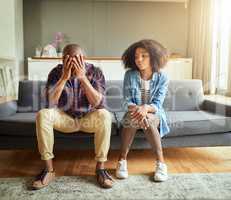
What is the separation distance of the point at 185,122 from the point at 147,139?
35cm

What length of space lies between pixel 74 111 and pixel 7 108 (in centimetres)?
66

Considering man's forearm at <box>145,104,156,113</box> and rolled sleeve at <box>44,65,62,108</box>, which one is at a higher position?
rolled sleeve at <box>44,65,62,108</box>

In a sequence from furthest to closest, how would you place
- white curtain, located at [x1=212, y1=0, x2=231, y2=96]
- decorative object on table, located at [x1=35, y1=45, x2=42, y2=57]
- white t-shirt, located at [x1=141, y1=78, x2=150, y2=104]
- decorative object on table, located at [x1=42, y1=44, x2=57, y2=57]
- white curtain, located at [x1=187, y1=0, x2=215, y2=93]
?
decorative object on table, located at [x1=35, y1=45, x2=42, y2=57]
decorative object on table, located at [x1=42, y1=44, x2=57, y2=57]
white curtain, located at [x1=187, y1=0, x2=215, y2=93]
white curtain, located at [x1=212, y1=0, x2=231, y2=96]
white t-shirt, located at [x1=141, y1=78, x2=150, y2=104]

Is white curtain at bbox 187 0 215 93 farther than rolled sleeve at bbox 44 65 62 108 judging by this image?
Yes

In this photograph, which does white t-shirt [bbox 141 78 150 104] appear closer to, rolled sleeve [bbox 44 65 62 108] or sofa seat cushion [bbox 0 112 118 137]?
sofa seat cushion [bbox 0 112 118 137]

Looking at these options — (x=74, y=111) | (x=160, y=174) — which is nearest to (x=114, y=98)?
(x=74, y=111)

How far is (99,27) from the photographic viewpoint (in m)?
4.66

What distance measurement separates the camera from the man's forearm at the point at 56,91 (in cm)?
178

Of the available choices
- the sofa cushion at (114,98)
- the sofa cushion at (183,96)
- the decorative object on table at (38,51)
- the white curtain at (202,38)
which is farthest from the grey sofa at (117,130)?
the decorative object on table at (38,51)

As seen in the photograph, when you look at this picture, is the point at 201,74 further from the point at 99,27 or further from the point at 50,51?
the point at 50,51

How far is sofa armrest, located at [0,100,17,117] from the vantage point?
6.80 ft

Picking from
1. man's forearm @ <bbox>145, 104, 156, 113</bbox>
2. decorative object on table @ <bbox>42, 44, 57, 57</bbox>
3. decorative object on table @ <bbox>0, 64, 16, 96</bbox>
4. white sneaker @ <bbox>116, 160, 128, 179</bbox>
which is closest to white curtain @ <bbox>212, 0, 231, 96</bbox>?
man's forearm @ <bbox>145, 104, 156, 113</bbox>

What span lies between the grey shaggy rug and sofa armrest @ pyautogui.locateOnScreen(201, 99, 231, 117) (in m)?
0.62

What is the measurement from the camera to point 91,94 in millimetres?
1788
